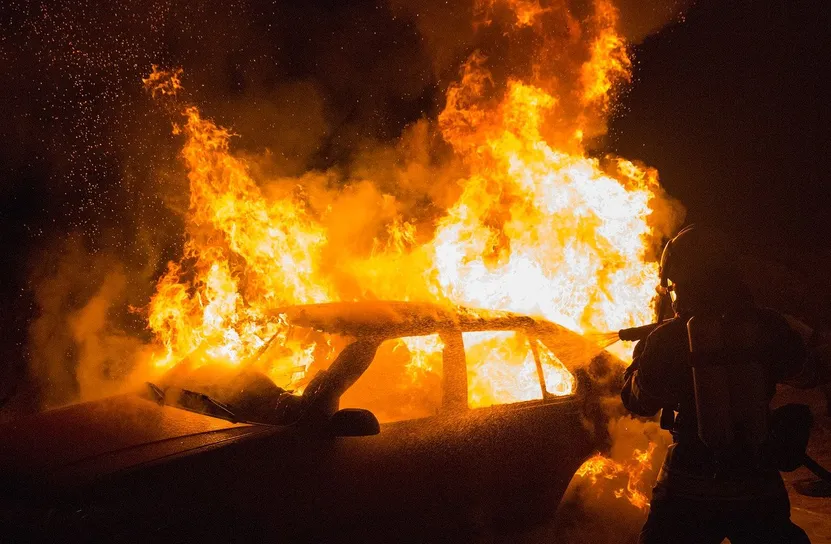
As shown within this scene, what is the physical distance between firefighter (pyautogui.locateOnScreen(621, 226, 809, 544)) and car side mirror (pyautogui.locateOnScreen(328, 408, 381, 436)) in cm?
142

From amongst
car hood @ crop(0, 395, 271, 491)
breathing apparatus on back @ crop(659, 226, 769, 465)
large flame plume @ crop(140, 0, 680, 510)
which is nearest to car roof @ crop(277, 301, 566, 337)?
car hood @ crop(0, 395, 271, 491)

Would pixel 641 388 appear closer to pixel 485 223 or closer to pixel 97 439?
pixel 97 439

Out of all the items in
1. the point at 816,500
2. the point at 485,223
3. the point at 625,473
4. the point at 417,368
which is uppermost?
the point at 485,223

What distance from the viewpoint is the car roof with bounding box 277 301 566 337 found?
3.98m

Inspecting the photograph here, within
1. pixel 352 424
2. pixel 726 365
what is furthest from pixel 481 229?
pixel 726 365

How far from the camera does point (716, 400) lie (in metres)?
2.52

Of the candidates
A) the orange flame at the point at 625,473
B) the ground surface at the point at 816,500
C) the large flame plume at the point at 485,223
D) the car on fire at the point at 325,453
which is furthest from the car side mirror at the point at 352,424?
the large flame plume at the point at 485,223

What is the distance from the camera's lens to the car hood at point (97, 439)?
284 cm

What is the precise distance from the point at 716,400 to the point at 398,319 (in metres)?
2.11

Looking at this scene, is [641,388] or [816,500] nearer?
[641,388]

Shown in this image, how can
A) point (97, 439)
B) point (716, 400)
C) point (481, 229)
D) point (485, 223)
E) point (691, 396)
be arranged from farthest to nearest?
point (485, 223) < point (481, 229) < point (97, 439) < point (691, 396) < point (716, 400)

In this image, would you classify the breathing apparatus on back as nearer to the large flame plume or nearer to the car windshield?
the car windshield

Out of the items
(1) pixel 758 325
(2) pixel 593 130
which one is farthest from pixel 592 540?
(2) pixel 593 130

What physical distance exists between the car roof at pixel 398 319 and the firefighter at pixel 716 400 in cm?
154
